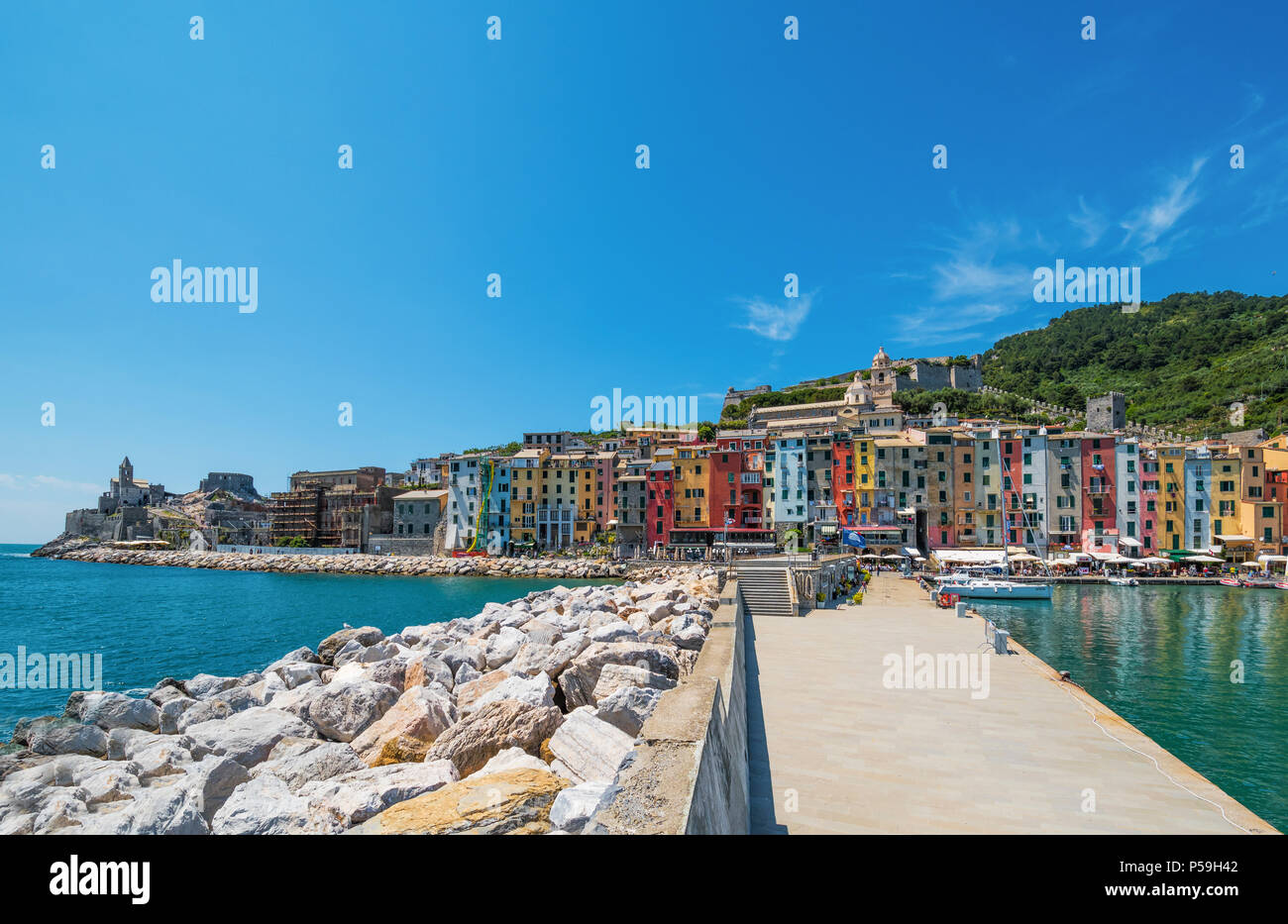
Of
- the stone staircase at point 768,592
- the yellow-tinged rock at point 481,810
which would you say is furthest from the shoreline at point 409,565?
the yellow-tinged rock at point 481,810

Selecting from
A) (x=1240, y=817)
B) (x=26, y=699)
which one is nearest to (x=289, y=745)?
(x=1240, y=817)

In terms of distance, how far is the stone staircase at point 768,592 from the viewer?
21.5m

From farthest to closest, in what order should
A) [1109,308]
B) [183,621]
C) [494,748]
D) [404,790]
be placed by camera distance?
[1109,308] → [183,621] → [494,748] → [404,790]

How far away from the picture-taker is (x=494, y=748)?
7.09m

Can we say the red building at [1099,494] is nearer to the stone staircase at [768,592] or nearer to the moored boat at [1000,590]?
the moored boat at [1000,590]

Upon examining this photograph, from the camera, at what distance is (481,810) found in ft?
15.9

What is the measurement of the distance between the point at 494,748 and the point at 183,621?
3211 cm

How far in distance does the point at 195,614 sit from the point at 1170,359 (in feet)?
516

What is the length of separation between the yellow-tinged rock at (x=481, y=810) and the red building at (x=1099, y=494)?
214ft

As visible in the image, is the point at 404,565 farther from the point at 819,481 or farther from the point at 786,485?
the point at 819,481

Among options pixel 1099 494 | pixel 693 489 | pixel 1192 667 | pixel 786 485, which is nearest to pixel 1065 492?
pixel 1099 494

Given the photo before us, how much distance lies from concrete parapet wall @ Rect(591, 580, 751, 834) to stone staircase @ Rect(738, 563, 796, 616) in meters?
14.4

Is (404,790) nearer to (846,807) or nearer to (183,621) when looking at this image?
(846,807)

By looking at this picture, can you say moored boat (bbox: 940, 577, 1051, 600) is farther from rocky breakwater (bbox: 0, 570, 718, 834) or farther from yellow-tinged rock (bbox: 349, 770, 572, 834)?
yellow-tinged rock (bbox: 349, 770, 572, 834)
